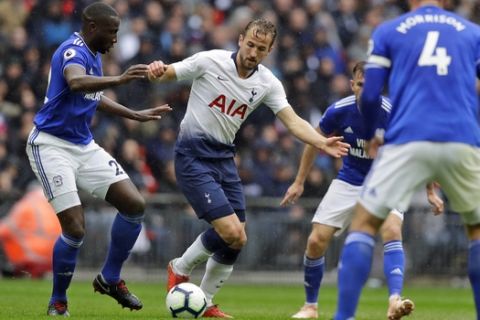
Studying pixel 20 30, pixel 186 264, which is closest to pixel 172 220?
pixel 20 30

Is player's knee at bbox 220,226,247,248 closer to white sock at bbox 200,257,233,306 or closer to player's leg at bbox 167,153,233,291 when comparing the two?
player's leg at bbox 167,153,233,291

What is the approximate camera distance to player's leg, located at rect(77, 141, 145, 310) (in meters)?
10.7

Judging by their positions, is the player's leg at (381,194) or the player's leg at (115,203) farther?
the player's leg at (115,203)

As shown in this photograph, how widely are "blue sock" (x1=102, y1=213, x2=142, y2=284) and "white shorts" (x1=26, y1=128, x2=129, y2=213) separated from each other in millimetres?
334

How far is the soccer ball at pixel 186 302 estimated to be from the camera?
10.0 metres

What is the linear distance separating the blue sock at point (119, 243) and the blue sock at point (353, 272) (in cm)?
352

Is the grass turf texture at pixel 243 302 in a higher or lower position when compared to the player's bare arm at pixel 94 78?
lower

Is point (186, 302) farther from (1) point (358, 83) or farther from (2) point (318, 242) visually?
(1) point (358, 83)

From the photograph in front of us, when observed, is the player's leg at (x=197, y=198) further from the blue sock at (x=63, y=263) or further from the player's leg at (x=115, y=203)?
the blue sock at (x=63, y=263)

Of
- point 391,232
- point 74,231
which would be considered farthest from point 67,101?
point 391,232

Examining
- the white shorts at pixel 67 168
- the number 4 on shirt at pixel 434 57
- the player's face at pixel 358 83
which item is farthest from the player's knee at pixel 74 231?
the number 4 on shirt at pixel 434 57

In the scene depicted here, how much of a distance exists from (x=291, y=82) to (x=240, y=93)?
405 inches

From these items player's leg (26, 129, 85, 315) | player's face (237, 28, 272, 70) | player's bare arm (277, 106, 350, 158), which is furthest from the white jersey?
player's leg (26, 129, 85, 315)

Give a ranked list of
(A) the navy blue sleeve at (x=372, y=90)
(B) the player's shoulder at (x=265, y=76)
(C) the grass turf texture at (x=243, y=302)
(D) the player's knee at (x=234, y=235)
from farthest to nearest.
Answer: (C) the grass turf texture at (x=243, y=302) → (B) the player's shoulder at (x=265, y=76) → (D) the player's knee at (x=234, y=235) → (A) the navy blue sleeve at (x=372, y=90)
